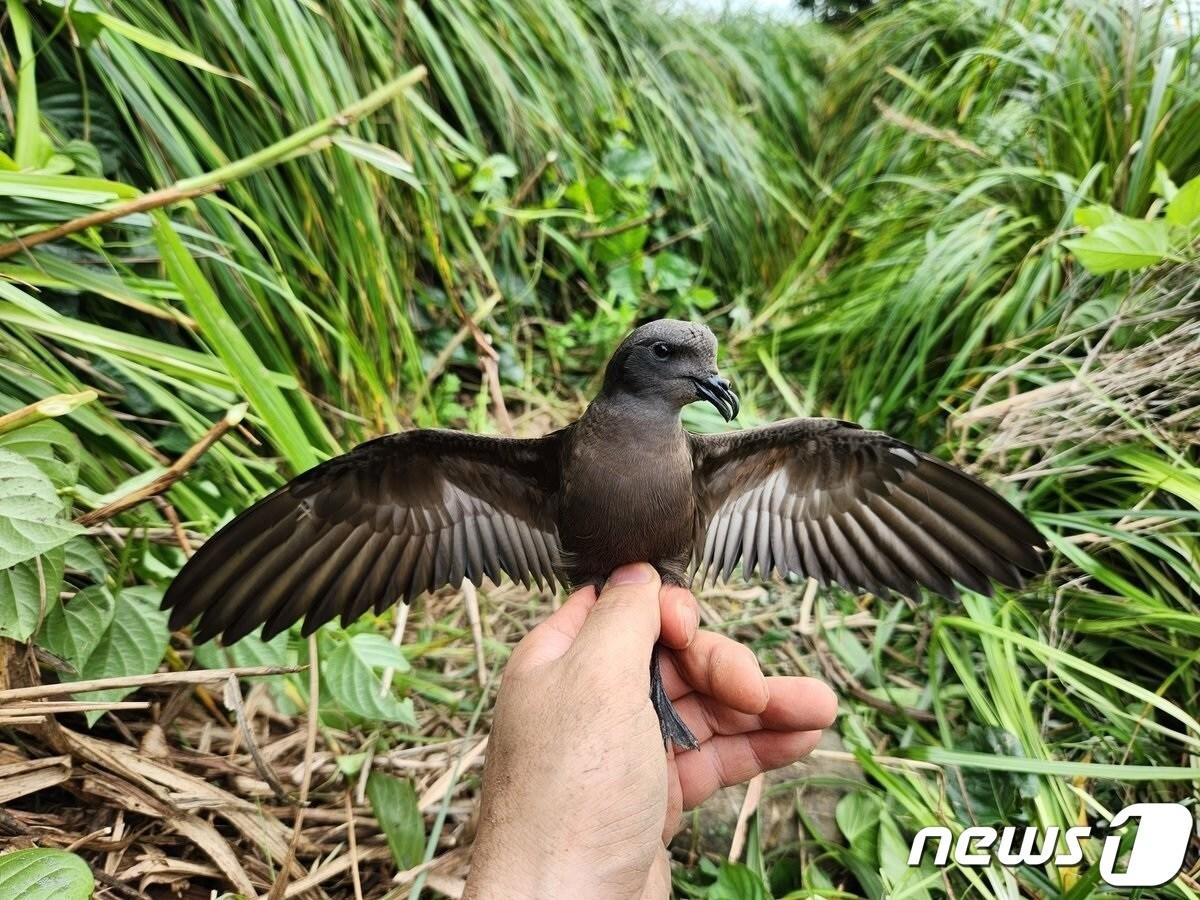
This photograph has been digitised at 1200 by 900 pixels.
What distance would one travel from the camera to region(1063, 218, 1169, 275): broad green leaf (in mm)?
1866

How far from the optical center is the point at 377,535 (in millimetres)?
1934

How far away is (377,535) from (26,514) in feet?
2.69

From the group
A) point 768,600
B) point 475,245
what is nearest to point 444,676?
point 768,600

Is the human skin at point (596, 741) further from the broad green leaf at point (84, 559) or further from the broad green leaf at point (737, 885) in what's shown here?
the broad green leaf at point (84, 559)

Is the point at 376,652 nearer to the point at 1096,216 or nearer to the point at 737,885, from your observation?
the point at 737,885

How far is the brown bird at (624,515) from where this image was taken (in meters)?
1.68

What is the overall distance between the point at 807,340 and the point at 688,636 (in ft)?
6.20

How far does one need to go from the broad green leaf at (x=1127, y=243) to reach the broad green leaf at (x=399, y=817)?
6.87 ft

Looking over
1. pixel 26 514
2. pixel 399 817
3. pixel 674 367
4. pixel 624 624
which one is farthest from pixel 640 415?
pixel 26 514

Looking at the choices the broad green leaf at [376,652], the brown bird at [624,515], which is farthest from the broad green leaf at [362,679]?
the brown bird at [624,515]

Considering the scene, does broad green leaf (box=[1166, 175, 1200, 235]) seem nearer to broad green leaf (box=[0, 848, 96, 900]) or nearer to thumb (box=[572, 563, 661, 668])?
thumb (box=[572, 563, 661, 668])

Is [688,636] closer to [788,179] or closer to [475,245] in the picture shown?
[475,245]

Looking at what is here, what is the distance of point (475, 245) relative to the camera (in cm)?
282

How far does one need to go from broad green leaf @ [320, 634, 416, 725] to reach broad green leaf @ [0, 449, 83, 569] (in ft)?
1.99
